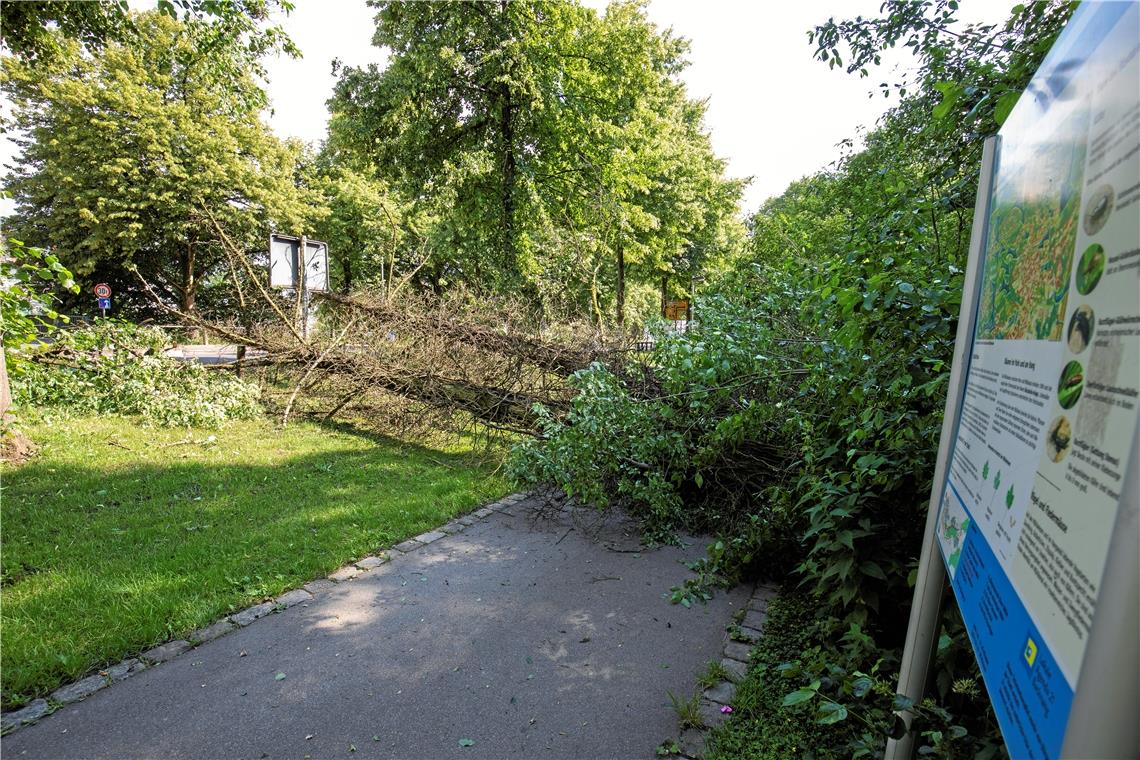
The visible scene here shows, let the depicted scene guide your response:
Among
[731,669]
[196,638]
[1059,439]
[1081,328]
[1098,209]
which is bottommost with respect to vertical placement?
[196,638]

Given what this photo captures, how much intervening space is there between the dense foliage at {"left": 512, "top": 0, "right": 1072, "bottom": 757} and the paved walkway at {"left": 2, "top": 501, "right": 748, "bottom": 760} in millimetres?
572

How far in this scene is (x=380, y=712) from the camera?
2.87 m

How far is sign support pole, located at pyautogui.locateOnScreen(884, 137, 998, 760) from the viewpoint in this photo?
5.71ft

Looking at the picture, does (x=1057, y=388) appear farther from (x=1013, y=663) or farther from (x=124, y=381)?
(x=124, y=381)

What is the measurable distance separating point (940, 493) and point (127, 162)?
98.5ft

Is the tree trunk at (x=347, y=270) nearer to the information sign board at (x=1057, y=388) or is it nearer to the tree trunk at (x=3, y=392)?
the tree trunk at (x=3, y=392)

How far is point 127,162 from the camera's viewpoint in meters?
22.7

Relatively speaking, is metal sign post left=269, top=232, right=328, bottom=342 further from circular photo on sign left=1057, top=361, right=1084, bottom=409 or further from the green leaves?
circular photo on sign left=1057, top=361, right=1084, bottom=409

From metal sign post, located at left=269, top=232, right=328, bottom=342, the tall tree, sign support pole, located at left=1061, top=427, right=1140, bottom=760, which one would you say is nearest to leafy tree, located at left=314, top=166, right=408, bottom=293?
the tall tree

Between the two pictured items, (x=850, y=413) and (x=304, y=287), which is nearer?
(x=850, y=413)

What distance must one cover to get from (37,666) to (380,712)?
190cm

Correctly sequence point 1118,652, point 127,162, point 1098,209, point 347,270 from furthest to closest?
point 347,270 < point 127,162 < point 1098,209 < point 1118,652

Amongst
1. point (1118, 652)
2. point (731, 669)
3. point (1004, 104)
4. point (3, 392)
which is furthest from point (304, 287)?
point (1118, 652)

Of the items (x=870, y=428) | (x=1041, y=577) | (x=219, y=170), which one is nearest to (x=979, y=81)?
(x=870, y=428)
